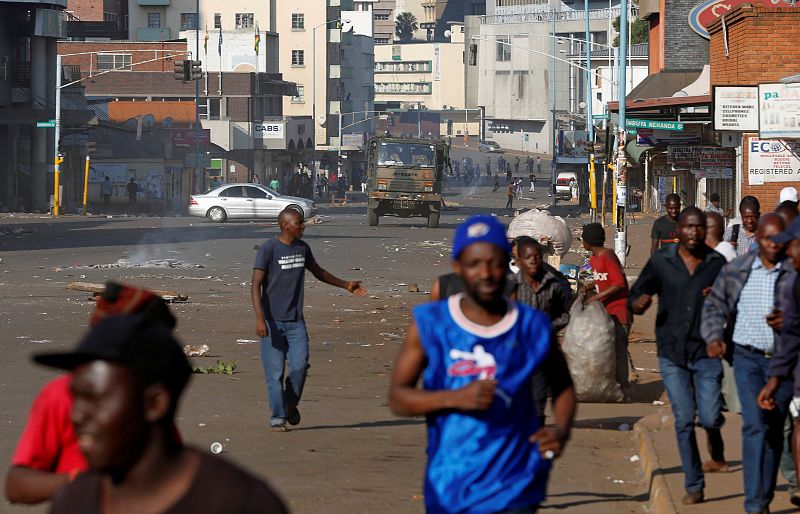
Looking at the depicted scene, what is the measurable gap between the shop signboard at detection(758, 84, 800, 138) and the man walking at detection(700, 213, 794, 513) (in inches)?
539

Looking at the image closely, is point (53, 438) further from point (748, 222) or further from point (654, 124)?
point (654, 124)

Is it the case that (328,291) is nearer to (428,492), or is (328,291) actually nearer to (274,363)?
(274,363)

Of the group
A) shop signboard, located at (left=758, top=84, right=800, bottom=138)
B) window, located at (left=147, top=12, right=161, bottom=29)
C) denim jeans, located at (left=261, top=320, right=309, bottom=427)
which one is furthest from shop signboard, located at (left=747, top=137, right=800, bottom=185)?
window, located at (left=147, top=12, right=161, bottom=29)

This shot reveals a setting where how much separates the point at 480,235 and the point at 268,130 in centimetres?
8761

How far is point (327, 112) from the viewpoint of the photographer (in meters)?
117

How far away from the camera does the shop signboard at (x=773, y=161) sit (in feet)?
73.8

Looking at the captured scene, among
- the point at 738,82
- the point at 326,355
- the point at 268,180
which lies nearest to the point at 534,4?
the point at 268,180

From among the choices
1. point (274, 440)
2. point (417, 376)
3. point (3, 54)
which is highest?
point (3, 54)

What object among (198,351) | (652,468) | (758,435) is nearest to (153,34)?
(198,351)

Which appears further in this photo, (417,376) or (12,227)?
(12,227)

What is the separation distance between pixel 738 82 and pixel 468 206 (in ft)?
155

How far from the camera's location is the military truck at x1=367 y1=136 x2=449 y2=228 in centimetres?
4916

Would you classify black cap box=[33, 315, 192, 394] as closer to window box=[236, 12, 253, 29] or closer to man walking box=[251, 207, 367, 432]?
man walking box=[251, 207, 367, 432]

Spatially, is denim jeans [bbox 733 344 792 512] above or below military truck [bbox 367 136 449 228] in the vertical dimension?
below
